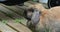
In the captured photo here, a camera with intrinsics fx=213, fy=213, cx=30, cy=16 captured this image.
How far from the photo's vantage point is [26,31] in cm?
229

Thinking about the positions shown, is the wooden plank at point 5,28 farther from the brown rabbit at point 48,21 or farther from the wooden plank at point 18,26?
the brown rabbit at point 48,21

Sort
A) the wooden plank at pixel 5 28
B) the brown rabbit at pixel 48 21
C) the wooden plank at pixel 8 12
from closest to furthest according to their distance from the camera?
the brown rabbit at pixel 48 21 < the wooden plank at pixel 5 28 < the wooden plank at pixel 8 12

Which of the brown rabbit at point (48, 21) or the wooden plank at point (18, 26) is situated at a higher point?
the brown rabbit at point (48, 21)

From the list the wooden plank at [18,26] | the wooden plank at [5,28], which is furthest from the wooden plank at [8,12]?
the wooden plank at [5,28]

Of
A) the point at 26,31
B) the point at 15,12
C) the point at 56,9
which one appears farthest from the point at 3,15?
the point at 56,9

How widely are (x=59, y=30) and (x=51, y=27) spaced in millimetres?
65

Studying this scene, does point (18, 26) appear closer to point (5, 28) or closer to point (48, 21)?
point (5, 28)

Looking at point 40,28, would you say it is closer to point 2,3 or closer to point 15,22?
point 15,22

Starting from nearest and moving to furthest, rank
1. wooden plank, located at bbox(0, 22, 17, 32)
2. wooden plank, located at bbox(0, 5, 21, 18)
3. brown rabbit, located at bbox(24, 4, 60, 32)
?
brown rabbit, located at bbox(24, 4, 60, 32) → wooden plank, located at bbox(0, 22, 17, 32) → wooden plank, located at bbox(0, 5, 21, 18)

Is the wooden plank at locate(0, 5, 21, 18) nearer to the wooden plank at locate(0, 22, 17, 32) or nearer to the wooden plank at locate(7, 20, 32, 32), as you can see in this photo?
the wooden plank at locate(7, 20, 32, 32)

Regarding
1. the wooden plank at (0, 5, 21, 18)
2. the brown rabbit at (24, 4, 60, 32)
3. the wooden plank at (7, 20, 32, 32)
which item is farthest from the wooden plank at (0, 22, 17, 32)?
the brown rabbit at (24, 4, 60, 32)

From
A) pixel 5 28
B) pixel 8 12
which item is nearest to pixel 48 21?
pixel 5 28

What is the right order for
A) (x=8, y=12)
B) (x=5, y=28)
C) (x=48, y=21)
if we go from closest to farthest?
(x=48, y=21) < (x=5, y=28) < (x=8, y=12)

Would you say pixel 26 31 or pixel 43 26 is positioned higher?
pixel 43 26
